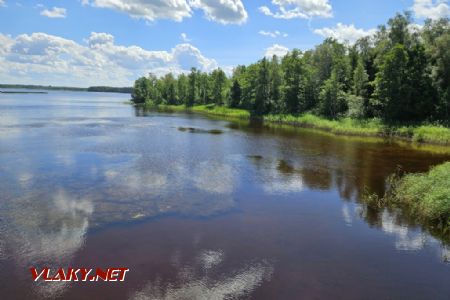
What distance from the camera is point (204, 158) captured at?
3788 cm

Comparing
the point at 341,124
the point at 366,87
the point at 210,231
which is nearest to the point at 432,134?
the point at 341,124

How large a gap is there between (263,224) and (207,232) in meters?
3.37

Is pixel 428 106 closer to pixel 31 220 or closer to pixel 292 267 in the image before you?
pixel 292 267

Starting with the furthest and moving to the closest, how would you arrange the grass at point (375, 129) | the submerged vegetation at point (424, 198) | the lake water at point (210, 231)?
1. the grass at point (375, 129)
2. the submerged vegetation at point (424, 198)
3. the lake water at point (210, 231)

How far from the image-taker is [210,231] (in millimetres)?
18594

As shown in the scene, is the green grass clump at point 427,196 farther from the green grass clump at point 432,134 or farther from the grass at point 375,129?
the grass at point 375,129

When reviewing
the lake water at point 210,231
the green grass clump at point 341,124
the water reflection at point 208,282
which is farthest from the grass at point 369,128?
the water reflection at point 208,282

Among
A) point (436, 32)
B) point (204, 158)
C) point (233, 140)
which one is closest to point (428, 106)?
point (436, 32)

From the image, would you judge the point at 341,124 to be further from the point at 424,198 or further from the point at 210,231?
the point at 210,231

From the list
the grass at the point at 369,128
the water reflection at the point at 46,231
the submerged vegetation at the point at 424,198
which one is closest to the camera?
the water reflection at the point at 46,231

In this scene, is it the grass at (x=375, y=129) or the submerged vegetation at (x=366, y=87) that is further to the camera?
the submerged vegetation at (x=366, y=87)

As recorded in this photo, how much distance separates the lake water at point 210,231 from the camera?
13641mm

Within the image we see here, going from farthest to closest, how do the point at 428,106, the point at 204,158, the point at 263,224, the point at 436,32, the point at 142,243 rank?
the point at 436,32
the point at 428,106
the point at 204,158
the point at 263,224
the point at 142,243

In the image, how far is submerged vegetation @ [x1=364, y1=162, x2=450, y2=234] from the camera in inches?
787
